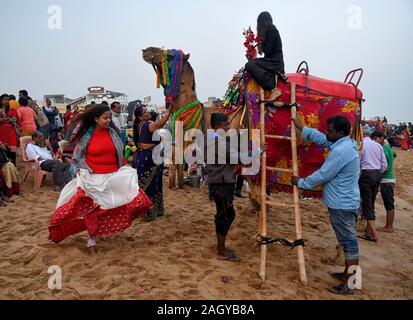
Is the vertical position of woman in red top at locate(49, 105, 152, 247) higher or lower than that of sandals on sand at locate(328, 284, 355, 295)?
higher

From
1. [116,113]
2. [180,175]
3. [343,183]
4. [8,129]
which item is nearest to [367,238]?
[343,183]

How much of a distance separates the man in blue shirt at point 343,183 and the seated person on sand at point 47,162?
586 cm

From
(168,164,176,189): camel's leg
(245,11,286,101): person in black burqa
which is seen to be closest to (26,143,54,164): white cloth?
(168,164,176,189): camel's leg

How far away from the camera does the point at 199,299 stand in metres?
3.36

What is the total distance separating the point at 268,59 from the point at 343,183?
1.87m

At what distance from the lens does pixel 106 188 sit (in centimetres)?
424

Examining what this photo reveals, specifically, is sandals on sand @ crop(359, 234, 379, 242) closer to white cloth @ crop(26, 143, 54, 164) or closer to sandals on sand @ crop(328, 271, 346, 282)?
sandals on sand @ crop(328, 271, 346, 282)

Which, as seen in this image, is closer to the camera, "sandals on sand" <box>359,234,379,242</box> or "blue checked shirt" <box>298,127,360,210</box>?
"blue checked shirt" <box>298,127,360,210</box>

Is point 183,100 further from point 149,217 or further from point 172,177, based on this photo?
point 172,177

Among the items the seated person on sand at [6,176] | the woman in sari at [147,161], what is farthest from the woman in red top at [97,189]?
the seated person on sand at [6,176]

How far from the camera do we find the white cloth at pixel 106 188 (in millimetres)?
4219

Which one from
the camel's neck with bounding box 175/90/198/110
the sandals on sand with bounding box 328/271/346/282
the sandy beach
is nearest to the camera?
the sandy beach

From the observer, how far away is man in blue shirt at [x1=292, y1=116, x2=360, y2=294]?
3.62 meters

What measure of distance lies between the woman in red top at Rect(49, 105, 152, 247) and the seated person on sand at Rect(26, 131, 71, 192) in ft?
11.6
